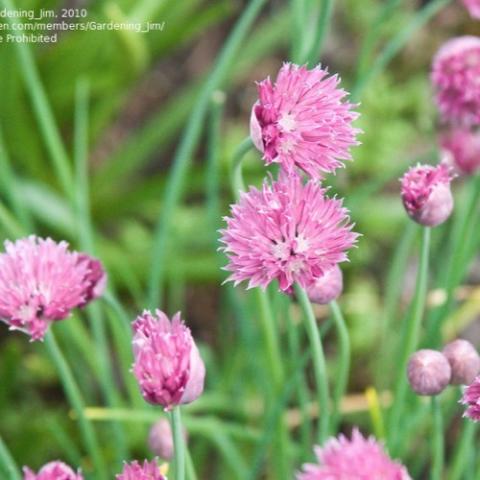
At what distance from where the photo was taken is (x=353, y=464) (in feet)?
1.69

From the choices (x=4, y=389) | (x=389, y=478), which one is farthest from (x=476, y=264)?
(x=389, y=478)

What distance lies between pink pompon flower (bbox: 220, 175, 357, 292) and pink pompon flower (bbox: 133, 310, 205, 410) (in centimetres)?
6

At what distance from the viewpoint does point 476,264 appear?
69.4 inches

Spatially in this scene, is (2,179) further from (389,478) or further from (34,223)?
(389,478)

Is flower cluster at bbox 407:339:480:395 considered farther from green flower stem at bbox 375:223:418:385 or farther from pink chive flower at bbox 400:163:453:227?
green flower stem at bbox 375:223:418:385

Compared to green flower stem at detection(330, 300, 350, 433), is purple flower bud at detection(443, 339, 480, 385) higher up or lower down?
lower down

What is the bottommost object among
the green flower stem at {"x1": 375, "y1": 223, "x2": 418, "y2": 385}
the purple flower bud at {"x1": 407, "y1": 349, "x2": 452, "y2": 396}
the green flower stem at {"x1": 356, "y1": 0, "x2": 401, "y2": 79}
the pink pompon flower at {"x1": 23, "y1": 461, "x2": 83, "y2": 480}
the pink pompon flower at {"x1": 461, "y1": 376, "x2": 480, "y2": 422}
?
the pink pompon flower at {"x1": 461, "y1": 376, "x2": 480, "y2": 422}

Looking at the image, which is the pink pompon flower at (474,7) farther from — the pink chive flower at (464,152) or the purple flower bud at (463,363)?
the purple flower bud at (463,363)

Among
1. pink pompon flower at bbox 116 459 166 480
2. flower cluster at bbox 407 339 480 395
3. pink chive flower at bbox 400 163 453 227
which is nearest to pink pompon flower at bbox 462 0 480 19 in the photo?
pink chive flower at bbox 400 163 453 227

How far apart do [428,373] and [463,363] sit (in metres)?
0.04

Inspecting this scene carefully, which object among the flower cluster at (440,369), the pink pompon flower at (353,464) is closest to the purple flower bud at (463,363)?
the flower cluster at (440,369)

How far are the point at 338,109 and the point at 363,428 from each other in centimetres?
95

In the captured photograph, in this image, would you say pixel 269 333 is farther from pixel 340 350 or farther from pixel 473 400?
pixel 473 400

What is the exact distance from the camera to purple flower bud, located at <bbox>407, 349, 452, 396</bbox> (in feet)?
2.29
